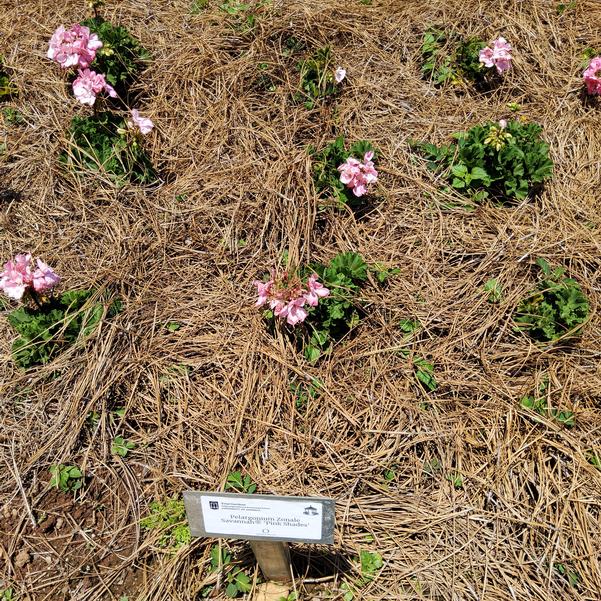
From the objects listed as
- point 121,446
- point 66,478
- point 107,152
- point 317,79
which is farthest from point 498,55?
point 66,478

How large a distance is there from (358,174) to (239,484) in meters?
1.68

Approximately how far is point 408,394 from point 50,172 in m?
2.42

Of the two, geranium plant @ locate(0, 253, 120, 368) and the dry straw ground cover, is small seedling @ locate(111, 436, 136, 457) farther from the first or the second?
geranium plant @ locate(0, 253, 120, 368)

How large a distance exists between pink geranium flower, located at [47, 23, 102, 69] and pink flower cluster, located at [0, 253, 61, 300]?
1.39 meters

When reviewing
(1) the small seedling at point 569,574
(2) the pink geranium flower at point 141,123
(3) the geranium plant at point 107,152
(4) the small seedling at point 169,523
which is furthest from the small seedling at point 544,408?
(2) the pink geranium flower at point 141,123

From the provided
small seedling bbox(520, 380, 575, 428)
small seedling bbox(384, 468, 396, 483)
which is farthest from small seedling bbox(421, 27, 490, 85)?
small seedling bbox(384, 468, 396, 483)

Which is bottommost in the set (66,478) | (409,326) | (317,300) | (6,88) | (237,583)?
(237,583)

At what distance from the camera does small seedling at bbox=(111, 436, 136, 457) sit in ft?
8.44

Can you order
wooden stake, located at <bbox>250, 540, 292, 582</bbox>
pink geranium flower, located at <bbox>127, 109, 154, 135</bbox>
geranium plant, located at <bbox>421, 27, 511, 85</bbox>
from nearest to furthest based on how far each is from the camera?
1. wooden stake, located at <bbox>250, 540, 292, 582</bbox>
2. pink geranium flower, located at <bbox>127, 109, 154, 135</bbox>
3. geranium plant, located at <bbox>421, 27, 511, 85</bbox>

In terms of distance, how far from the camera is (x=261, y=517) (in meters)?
1.88

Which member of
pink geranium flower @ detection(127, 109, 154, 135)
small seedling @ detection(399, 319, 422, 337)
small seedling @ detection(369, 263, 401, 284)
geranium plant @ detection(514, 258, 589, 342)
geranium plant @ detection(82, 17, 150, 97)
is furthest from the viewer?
geranium plant @ detection(82, 17, 150, 97)

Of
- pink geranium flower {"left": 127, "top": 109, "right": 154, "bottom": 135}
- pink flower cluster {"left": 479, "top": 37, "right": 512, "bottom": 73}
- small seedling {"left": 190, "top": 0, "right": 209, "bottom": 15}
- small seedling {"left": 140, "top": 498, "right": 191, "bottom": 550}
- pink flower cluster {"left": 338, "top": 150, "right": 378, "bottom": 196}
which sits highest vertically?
small seedling {"left": 190, "top": 0, "right": 209, "bottom": 15}

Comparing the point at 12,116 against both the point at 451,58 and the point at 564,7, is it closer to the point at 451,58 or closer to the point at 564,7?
the point at 451,58

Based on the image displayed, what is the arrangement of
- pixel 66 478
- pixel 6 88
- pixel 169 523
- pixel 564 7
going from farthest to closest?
pixel 564 7 < pixel 6 88 < pixel 66 478 < pixel 169 523
